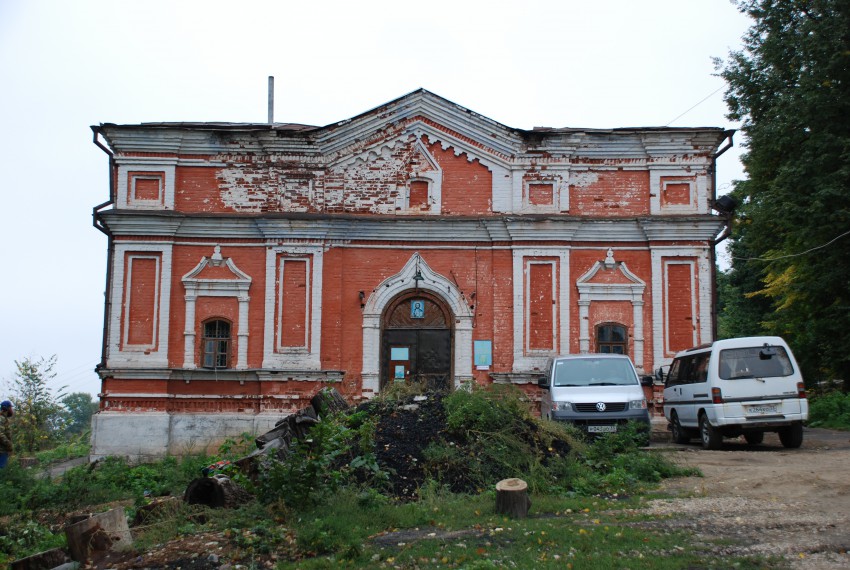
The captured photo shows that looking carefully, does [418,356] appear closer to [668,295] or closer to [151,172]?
[668,295]

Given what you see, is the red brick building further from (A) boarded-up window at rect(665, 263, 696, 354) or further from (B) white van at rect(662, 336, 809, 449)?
(B) white van at rect(662, 336, 809, 449)

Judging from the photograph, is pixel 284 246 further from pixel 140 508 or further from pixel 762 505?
pixel 762 505

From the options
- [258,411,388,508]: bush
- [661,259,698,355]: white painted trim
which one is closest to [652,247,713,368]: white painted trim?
[661,259,698,355]: white painted trim

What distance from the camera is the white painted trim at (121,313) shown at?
15945mm

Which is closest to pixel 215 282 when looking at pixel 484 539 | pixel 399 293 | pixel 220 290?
pixel 220 290

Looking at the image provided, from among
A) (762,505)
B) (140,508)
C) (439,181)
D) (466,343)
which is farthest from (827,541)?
(439,181)

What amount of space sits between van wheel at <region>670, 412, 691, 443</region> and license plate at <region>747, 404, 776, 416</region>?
204 cm

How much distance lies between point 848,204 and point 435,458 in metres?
13.3

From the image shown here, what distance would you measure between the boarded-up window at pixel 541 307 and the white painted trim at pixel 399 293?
1.35m

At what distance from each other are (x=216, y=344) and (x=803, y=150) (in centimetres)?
1486

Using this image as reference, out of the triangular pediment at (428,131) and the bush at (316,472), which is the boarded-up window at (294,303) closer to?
the triangular pediment at (428,131)

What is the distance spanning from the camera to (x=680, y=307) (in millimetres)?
16406

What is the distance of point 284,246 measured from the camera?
54.2 ft

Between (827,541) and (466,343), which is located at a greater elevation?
(466,343)
